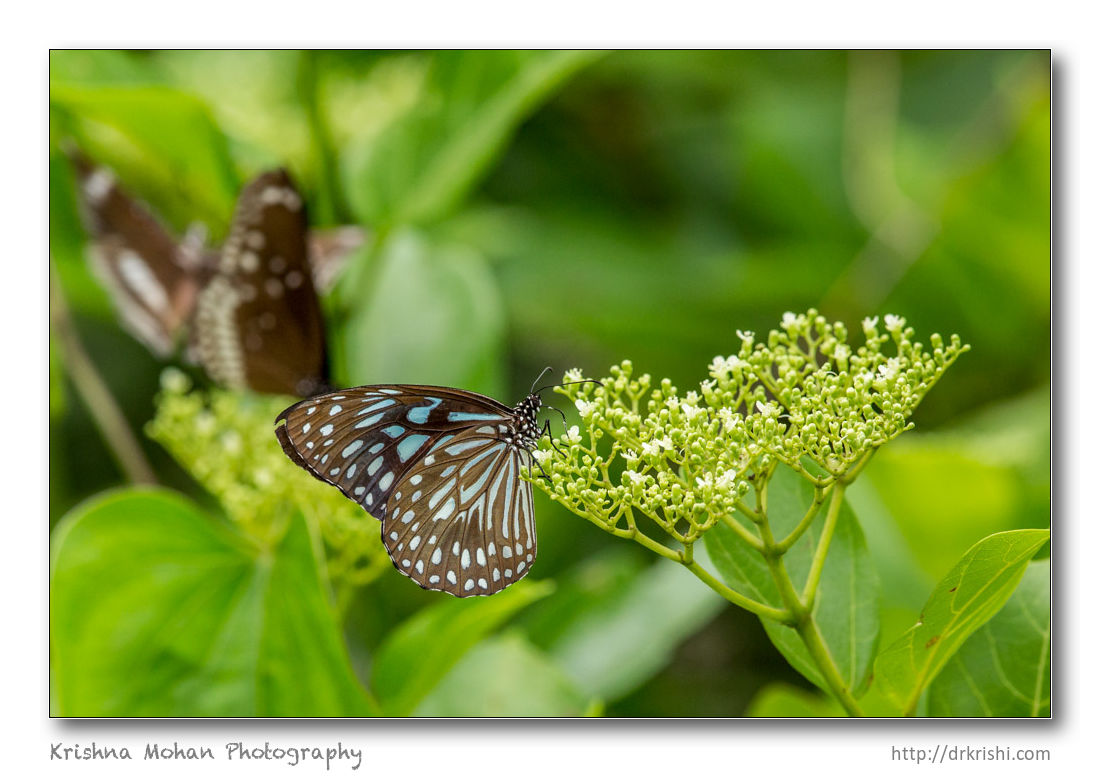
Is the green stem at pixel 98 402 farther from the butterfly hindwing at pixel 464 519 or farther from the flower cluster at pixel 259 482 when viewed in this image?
the butterfly hindwing at pixel 464 519

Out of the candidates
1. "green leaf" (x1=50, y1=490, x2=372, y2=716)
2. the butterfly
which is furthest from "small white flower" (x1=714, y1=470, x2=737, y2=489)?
"green leaf" (x1=50, y1=490, x2=372, y2=716)

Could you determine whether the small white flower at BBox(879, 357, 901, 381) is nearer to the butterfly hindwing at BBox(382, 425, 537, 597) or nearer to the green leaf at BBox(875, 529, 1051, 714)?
the green leaf at BBox(875, 529, 1051, 714)

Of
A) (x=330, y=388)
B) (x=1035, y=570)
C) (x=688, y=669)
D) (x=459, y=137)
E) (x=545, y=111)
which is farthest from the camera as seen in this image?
(x=545, y=111)

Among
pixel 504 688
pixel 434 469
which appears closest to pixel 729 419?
pixel 434 469

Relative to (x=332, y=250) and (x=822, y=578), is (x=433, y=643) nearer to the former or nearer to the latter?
(x=822, y=578)

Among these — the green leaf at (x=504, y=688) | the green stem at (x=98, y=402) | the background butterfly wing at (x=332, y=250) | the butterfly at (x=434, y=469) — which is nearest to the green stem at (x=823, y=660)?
the butterfly at (x=434, y=469)
